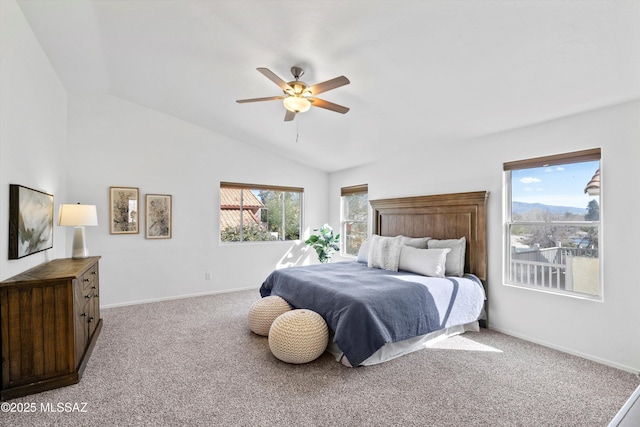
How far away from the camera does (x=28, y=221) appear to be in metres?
2.71

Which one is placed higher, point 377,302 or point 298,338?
point 377,302

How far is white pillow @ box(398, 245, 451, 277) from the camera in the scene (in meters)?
3.65

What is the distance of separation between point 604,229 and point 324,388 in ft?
9.42

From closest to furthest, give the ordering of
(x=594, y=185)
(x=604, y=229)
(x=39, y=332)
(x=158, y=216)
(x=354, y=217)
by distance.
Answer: (x=39, y=332) → (x=604, y=229) → (x=594, y=185) → (x=158, y=216) → (x=354, y=217)

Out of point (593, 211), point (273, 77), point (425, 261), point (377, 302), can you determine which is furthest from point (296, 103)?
point (593, 211)

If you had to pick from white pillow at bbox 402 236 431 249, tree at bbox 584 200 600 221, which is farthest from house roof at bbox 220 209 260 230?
tree at bbox 584 200 600 221

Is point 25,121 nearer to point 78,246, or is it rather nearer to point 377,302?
point 78,246

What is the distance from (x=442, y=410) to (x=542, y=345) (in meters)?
1.82

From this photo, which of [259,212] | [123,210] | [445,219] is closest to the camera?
[445,219]

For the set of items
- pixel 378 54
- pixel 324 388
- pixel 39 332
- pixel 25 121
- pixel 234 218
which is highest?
pixel 378 54

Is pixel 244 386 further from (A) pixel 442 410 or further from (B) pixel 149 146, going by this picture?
(B) pixel 149 146

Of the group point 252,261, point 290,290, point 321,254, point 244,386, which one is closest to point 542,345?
point 290,290

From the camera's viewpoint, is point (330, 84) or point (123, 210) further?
point (123, 210)

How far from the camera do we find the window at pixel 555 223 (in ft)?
9.80
